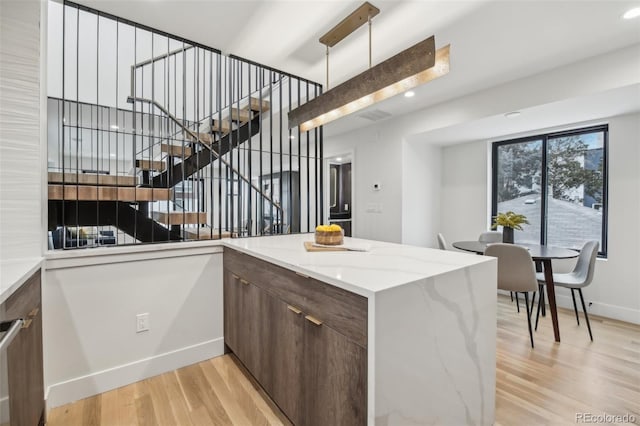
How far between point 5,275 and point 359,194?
4.17 meters

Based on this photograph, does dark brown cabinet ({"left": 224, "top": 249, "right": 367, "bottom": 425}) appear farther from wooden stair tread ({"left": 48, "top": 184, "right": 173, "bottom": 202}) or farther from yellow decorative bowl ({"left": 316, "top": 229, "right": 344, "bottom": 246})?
wooden stair tread ({"left": 48, "top": 184, "right": 173, "bottom": 202})

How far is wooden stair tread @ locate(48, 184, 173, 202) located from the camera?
77.2 inches

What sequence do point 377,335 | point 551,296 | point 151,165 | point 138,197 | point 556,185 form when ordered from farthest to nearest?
point 556,185, point 151,165, point 551,296, point 138,197, point 377,335

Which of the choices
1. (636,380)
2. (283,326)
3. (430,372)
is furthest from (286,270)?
(636,380)

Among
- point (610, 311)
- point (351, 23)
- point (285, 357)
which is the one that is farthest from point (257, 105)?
point (610, 311)

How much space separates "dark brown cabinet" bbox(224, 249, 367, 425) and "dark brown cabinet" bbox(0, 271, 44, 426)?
1.02 m

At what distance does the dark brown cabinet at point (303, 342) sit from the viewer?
1.13m

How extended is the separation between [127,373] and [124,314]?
1.30ft

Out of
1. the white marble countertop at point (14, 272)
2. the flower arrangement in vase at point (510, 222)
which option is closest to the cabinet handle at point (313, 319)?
the white marble countertop at point (14, 272)

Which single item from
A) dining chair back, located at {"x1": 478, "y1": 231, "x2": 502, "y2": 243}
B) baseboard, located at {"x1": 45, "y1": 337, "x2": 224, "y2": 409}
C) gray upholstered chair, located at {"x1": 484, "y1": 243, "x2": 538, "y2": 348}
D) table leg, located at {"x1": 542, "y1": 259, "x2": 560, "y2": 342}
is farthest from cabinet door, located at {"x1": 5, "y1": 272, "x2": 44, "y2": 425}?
dining chair back, located at {"x1": 478, "y1": 231, "x2": 502, "y2": 243}

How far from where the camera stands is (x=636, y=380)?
2078 millimetres

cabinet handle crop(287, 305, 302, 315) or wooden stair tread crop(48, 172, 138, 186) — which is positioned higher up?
wooden stair tread crop(48, 172, 138, 186)

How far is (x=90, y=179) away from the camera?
255 centimetres

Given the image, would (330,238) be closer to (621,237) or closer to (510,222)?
(510,222)
